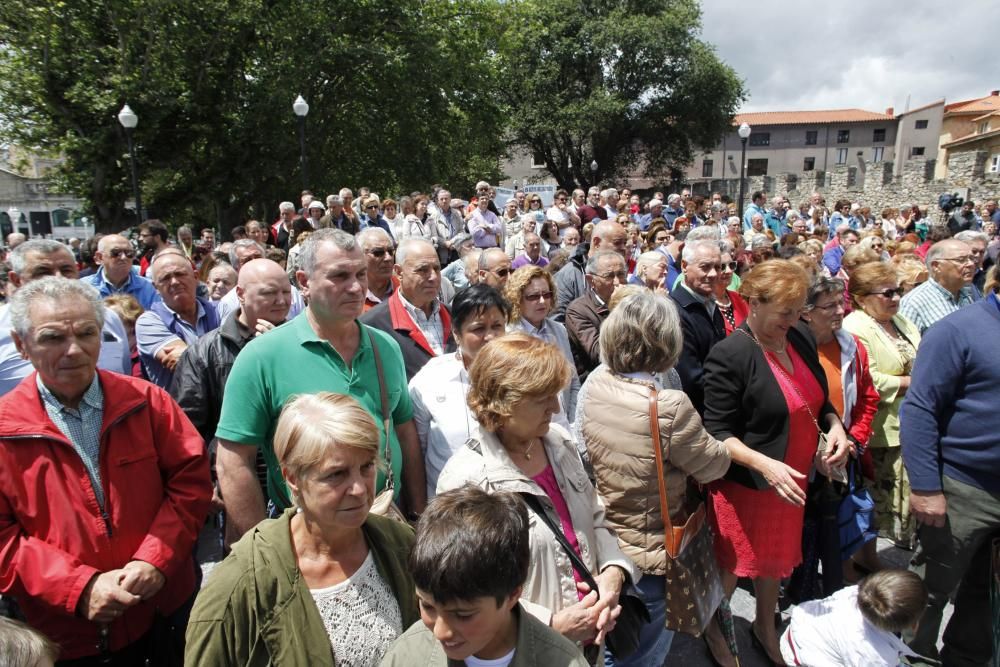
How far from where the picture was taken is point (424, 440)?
2.74 metres

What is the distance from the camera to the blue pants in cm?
263

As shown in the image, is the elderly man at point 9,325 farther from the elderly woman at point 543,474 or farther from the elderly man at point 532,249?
the elderly man at point 532,249

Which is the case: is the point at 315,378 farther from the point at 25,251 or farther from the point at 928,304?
the point at 928,304

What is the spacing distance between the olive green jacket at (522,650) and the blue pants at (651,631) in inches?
48.9

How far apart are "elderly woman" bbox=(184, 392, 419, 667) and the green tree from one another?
118 ft

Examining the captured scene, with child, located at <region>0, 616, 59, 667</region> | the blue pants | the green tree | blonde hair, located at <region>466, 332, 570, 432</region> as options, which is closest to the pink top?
blonde hair, located at <region>466, 332, 570, 432</region>

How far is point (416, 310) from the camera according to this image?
3803mm

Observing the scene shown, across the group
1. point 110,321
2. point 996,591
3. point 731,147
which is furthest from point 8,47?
point 731,147

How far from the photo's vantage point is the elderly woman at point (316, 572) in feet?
5.12

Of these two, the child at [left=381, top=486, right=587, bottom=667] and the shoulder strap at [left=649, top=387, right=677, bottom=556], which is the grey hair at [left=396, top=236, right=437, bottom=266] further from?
the child at [left=381, top=486, right=587, bottom=667]

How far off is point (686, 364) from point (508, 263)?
1700 mm

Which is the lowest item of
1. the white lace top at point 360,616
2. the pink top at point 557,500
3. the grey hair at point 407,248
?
the white lace top at point 360,616

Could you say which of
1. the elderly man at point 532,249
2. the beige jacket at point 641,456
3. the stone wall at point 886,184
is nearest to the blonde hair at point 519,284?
the beige jacket at point 641,456

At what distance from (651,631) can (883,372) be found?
236 centimetres
